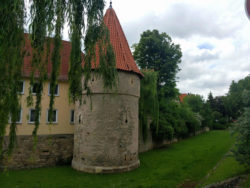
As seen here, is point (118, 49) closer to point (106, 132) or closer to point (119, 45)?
point (119, 45)

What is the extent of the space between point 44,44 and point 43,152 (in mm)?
9370

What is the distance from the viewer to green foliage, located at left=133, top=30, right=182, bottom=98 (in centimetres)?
1883

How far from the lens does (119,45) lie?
38.7 feet

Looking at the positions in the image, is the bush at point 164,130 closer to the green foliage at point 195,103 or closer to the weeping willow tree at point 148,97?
the weeping willow tree at point 148,97

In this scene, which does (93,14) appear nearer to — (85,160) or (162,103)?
(85,160)

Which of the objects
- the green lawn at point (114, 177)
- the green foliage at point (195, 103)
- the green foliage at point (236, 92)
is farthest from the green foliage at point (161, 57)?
the green foliage at point (236, 92)

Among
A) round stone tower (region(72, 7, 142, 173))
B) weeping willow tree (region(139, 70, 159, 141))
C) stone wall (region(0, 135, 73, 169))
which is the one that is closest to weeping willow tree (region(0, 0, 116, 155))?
round stone tower (region(72, 7, 142, 173))

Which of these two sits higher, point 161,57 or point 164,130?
point 161,57

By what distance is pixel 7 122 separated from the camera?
3844 mm

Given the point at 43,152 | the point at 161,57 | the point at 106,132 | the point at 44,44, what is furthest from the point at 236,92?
the point at 44,44

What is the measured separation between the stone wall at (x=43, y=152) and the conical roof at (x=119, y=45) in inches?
239

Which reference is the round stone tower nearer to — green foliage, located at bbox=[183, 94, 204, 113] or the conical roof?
the conical roof

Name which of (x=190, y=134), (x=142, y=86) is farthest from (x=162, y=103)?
(x=190, y=134)

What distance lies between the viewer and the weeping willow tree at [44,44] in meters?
3.73
